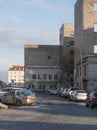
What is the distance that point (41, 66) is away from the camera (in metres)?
153

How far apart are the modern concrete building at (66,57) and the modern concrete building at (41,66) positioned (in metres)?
4.80

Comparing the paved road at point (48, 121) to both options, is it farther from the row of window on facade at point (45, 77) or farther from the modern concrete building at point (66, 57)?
the row of window on facade at point (45, 77)

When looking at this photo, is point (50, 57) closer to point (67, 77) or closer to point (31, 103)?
point (67, 77)

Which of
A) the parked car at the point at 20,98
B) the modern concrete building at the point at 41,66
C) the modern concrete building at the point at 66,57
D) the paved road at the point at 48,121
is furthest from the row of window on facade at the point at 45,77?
the paved road at the point at 48,121

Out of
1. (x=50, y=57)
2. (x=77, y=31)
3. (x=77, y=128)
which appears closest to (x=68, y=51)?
(x=50, y=57)

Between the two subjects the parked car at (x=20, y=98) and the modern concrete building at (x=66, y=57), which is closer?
the parked car at (x=20, y=98)

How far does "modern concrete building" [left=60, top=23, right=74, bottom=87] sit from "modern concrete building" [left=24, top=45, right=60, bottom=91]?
15.8 feet

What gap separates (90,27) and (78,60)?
382 inches

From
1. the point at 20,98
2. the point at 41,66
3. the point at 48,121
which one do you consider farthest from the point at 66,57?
the point at 48,121

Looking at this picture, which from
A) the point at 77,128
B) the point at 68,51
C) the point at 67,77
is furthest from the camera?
the point at 68,51

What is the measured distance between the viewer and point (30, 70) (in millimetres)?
152625

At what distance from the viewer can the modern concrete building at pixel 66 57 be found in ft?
424

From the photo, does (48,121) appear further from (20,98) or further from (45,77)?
(45,77)

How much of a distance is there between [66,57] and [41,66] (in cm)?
1492
